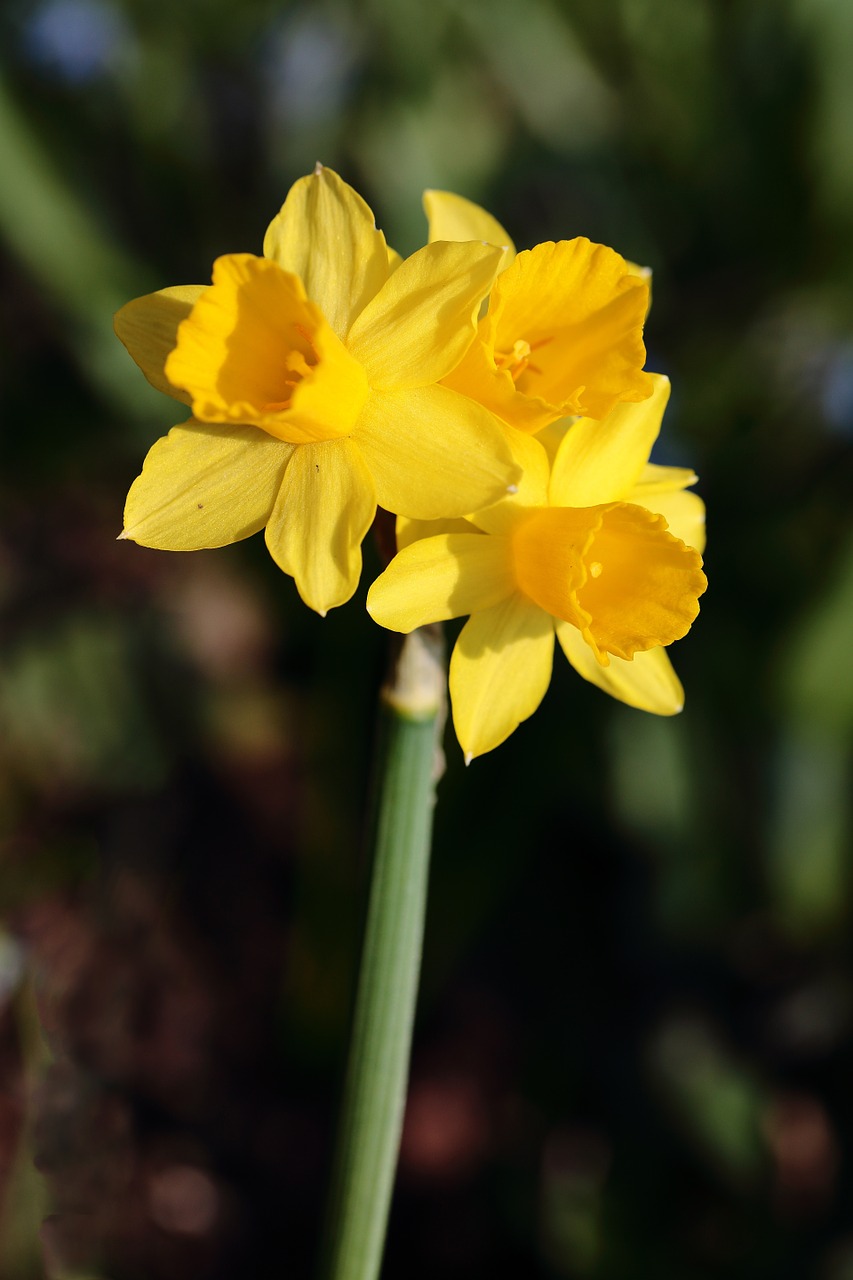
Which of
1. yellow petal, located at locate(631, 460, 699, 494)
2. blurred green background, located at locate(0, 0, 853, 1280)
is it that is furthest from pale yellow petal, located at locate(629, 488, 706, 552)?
blurred green background, located at locate(0, 0, 853, 1280)

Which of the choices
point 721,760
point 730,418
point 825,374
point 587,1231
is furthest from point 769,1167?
Result: point 825,374

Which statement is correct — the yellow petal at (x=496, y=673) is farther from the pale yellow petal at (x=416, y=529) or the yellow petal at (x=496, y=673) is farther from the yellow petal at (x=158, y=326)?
the yellow petal at (x=158, y=326)

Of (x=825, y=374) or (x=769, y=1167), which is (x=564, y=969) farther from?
(x=825, y=374)

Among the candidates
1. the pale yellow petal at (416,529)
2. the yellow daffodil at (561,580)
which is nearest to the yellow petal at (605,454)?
the yellow daffodil at (561,580)

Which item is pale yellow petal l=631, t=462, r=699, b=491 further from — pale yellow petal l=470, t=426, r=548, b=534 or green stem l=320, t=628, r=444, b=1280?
green stem l=320, t=628, r=444, b=1280

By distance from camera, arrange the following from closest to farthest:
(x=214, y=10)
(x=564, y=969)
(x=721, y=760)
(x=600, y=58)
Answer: (x=721, y=760) → (x=564, y=969) → (x=214, y=10) → (x=600, y=58)
